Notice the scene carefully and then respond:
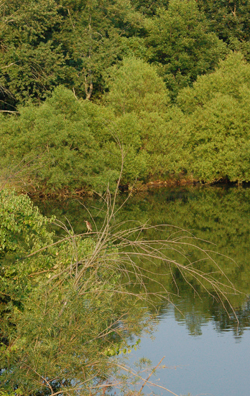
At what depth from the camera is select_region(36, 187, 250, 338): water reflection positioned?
1291 cm

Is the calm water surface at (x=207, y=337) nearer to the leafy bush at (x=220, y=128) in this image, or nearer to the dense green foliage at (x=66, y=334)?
the dense green foliage at (x=66, y=334)

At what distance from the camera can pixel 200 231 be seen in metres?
23.3

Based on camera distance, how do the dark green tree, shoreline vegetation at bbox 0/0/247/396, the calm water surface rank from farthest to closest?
the dark green tree < shoreline vegetation at bbox 0/0/247/396 < the calm water surface

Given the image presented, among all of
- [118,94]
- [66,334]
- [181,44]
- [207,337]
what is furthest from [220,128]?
[66,334]

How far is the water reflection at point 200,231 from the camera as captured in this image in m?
12.9

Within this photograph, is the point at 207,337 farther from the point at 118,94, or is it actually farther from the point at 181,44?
the point at 181,44

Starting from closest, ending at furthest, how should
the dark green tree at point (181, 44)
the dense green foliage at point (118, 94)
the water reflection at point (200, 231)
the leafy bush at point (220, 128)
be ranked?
the water reflection at point (200, 231) < the dense green foliage at point (118, 94) < the leafy bush at point (220, 128) < the dark green tree at point (181, 44)

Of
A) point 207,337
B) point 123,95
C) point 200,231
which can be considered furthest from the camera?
point 123,95

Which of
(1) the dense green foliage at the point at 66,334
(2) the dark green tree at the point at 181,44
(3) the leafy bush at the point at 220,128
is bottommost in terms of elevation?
(3) the leafy bush at the point at 220,128

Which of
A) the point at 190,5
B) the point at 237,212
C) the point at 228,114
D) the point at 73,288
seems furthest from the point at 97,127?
the point at 73,288

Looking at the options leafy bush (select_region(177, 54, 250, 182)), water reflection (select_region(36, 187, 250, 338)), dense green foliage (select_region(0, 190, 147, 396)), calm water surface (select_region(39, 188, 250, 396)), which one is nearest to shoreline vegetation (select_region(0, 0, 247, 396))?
leafy bush (select_region(177, 54, 250, 182))

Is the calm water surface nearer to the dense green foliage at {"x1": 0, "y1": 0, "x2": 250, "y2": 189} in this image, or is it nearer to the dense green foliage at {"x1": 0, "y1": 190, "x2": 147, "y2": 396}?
the dense green foliage at {"x1": 0, "y1": 190, "x2": 147, "y2": 396}

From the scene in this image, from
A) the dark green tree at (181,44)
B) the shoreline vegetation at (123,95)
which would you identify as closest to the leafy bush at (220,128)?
the shoreline vegetation at (123,95)

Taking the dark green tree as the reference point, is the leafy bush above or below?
below
